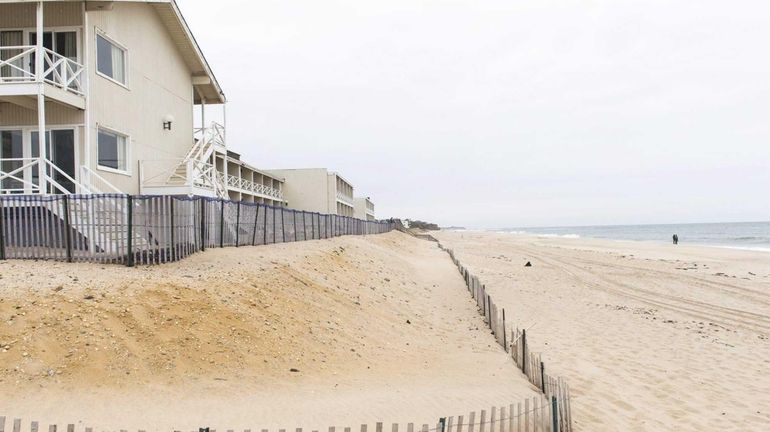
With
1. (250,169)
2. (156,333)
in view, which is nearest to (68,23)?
(156,333)

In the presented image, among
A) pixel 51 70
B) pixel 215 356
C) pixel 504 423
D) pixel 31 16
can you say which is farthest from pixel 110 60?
pixel 504 423

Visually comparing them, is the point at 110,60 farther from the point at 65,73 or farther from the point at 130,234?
the point at 130,234

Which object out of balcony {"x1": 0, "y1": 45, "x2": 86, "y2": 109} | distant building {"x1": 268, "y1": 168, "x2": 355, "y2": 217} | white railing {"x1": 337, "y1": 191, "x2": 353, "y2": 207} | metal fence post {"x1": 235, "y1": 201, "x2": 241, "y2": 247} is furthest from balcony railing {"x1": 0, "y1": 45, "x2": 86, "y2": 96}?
white railing {"x1": 337, "y1": 191, "x2": 353, "y2": 207}

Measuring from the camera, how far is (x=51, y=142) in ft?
49.4

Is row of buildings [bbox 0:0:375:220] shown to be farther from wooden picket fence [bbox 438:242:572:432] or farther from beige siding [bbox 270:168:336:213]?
beige siding [bbox 270:168:336:213]

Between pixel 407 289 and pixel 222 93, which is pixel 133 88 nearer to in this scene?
pixel 222 93

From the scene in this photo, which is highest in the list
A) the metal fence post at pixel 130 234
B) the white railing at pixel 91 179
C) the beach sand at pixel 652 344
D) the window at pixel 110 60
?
the window at pixel 110 60

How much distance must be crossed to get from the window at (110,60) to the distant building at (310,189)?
125ft

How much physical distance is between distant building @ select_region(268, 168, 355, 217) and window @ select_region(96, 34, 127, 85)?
37964 millimetres

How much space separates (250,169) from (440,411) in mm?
39050

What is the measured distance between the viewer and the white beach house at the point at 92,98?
14.1 meters

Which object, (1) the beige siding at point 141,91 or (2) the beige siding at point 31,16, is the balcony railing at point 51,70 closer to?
(1) the beige siding at point 141,91

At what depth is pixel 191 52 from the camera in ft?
69.3

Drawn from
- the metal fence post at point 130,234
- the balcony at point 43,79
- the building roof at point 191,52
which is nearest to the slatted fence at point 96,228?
the metal fence post at point 130,234
